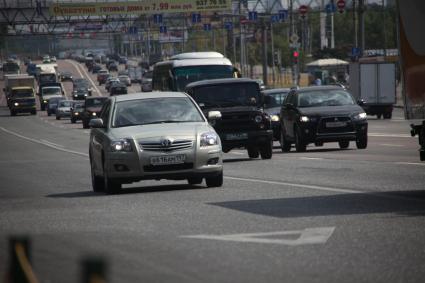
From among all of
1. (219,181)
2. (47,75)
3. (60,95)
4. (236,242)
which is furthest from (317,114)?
(47,75)

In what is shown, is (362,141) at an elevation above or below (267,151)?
below

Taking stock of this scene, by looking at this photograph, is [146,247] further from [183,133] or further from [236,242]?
[183,133]

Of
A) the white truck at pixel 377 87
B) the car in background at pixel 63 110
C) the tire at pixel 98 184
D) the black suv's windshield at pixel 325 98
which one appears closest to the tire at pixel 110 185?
the tire at pixel 98 184

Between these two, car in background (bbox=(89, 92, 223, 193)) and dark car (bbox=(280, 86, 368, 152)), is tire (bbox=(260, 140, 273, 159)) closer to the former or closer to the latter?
dark car (bbox=(280, 86, 368, 152))

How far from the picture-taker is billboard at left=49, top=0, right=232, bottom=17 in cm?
10644

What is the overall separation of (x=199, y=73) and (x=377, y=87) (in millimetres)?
20236

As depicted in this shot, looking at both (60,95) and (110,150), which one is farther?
(60,95)

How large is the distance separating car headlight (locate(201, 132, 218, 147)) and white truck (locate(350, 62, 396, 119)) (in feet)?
150

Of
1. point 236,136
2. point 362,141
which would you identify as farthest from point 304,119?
point 236,136

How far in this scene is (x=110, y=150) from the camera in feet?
68.7

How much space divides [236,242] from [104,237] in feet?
5.13

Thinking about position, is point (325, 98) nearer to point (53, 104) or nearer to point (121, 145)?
point (121, 145)

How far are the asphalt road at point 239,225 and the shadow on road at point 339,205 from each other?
2 centimetres

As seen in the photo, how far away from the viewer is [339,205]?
16.2m
